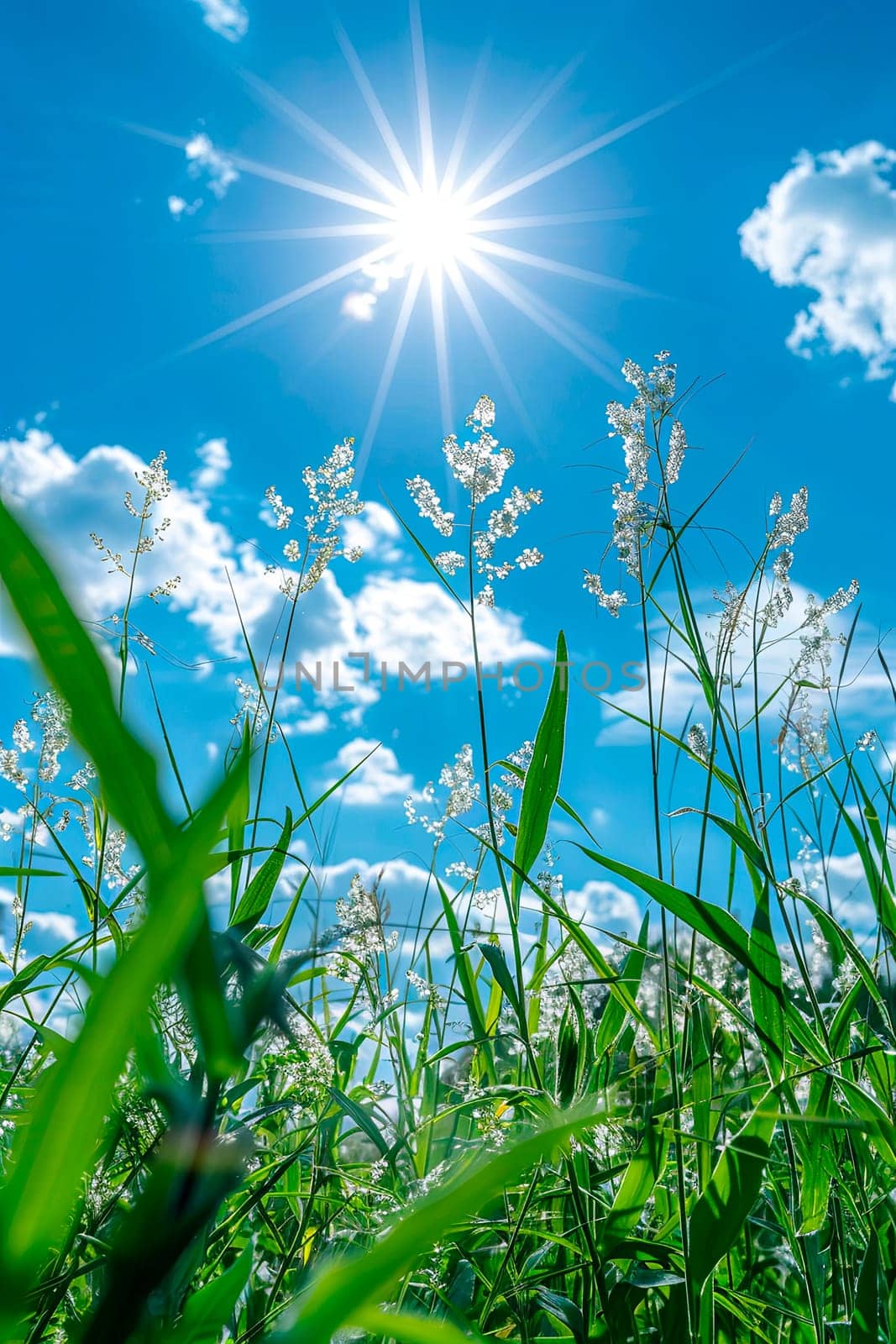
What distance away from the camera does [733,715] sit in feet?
4.91

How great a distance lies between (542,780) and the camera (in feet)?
3.98

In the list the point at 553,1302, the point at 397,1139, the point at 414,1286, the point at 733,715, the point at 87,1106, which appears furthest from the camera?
the point at 733,715

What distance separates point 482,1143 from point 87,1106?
109 cm

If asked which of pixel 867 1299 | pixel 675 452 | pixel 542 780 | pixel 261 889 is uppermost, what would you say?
pixel 675 452

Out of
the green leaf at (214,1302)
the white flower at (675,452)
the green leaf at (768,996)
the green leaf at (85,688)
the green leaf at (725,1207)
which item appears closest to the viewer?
the green leaf at (85,688)

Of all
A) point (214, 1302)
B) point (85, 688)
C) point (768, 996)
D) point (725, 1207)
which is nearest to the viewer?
point (85, 688)

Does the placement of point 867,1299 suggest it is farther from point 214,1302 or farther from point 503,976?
point 214,1302

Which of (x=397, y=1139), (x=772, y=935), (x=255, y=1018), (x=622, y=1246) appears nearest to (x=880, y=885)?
(x=772, y=935)

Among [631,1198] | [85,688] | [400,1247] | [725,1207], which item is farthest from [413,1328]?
[631,1198]

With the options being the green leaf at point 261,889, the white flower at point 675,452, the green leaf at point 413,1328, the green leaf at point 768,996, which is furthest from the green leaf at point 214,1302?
the white flower at point 675,452

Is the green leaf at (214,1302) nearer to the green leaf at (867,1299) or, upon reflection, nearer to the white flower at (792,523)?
the green leaf at (867,1299)

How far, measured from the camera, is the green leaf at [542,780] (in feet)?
3.93

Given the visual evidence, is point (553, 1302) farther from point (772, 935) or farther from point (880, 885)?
point (880, 885)

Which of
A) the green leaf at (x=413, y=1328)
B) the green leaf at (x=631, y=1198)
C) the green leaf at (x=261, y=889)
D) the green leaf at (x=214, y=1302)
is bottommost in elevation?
the green leaf at (x=214, y=1302)
